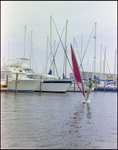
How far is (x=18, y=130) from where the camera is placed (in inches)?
355

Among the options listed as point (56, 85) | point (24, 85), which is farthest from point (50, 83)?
point (24, 85)

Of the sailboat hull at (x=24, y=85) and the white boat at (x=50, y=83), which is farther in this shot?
the white boat at (x=50, y=83)

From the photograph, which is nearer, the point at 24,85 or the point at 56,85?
the point at 24,85

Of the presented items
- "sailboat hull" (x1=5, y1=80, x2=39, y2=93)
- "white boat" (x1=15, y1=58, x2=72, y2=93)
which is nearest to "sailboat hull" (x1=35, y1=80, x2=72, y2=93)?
"white boat" (x1=15, y1=58, x2=72, y2=93)

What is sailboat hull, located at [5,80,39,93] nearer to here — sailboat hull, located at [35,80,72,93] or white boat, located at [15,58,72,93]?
white boat, located at [15,58,72,93]

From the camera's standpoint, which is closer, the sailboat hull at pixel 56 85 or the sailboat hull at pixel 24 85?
the sailboat hull at pixel 24 85

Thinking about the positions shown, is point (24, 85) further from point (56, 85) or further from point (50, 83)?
point (56, 85)

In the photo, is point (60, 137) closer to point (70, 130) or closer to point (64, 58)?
point (70, 130)

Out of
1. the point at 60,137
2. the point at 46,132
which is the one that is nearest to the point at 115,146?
the point at 60,137

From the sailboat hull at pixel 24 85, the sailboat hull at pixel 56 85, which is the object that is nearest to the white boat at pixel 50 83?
the sailboat hull at pixel 56 85

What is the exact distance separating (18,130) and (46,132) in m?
1.07

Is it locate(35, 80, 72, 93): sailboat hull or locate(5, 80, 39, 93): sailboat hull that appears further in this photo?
locate(35, 80, 72, 93): sailboat hull

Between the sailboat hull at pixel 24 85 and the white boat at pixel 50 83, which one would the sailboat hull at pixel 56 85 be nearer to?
the white boat at pixel 50 83

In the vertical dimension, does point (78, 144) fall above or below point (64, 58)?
below
